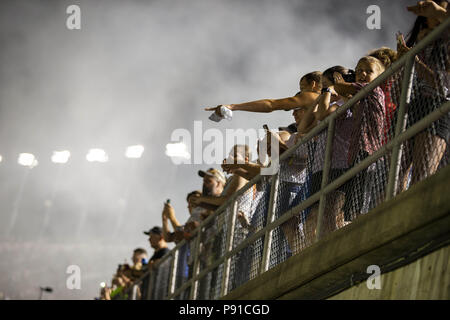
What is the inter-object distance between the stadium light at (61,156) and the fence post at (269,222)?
10473 millimetres

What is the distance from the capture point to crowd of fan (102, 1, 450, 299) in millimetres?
5270

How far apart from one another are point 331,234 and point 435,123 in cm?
127

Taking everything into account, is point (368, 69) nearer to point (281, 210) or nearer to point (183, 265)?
point (281, 210)

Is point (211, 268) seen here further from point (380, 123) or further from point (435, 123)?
point (435, 123)

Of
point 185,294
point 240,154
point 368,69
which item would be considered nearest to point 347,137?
point 368,69

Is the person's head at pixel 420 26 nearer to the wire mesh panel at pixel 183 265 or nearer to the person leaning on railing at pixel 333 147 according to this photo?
the person leaning on railing at pixel 333 147

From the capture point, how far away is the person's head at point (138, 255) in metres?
14.8

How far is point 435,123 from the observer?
16.6 feet

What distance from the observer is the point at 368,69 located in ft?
21.3

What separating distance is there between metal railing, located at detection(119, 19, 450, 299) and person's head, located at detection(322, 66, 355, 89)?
57cm

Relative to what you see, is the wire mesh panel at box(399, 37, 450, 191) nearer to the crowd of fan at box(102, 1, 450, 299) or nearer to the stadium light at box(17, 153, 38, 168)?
the crowd of fan at box(102, 1, 450, 299)

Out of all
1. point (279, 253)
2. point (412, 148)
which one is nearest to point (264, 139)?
point (279, 253)

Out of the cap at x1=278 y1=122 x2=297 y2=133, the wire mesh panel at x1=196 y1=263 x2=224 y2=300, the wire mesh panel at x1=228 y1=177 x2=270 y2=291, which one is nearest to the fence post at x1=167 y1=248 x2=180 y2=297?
the wire mesh panel at x1=196 y1=263 x2=224 y2=300
